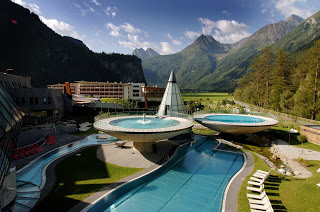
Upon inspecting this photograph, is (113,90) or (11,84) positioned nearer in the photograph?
(11,84)

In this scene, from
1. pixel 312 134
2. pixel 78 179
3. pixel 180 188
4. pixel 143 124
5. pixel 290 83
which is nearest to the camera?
pixel 180 188

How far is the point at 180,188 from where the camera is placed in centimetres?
1091

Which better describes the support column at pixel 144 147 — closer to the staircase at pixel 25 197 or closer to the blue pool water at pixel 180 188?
the blue pool water at pixel 180 188

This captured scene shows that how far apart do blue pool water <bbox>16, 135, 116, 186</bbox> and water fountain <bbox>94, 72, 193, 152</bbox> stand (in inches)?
138

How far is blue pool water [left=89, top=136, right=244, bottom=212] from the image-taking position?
909 centimetres

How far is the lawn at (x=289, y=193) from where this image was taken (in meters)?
8.63

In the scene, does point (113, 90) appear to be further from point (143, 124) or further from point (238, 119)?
point (143, 124)

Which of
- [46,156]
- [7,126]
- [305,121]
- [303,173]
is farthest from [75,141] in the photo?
[305,121]

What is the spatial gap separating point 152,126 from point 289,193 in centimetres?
1022

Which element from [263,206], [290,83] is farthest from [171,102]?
[290,83]

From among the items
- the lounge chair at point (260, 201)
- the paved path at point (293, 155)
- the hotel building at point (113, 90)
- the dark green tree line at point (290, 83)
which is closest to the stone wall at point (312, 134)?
the paved path at point (293, 155)

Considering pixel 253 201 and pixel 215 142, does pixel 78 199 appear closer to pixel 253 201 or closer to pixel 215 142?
pixel 253 201

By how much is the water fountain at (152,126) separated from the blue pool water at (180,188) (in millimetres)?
2521

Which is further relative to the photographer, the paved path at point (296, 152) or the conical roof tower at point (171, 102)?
the conical roof tower at point (171, 102)
